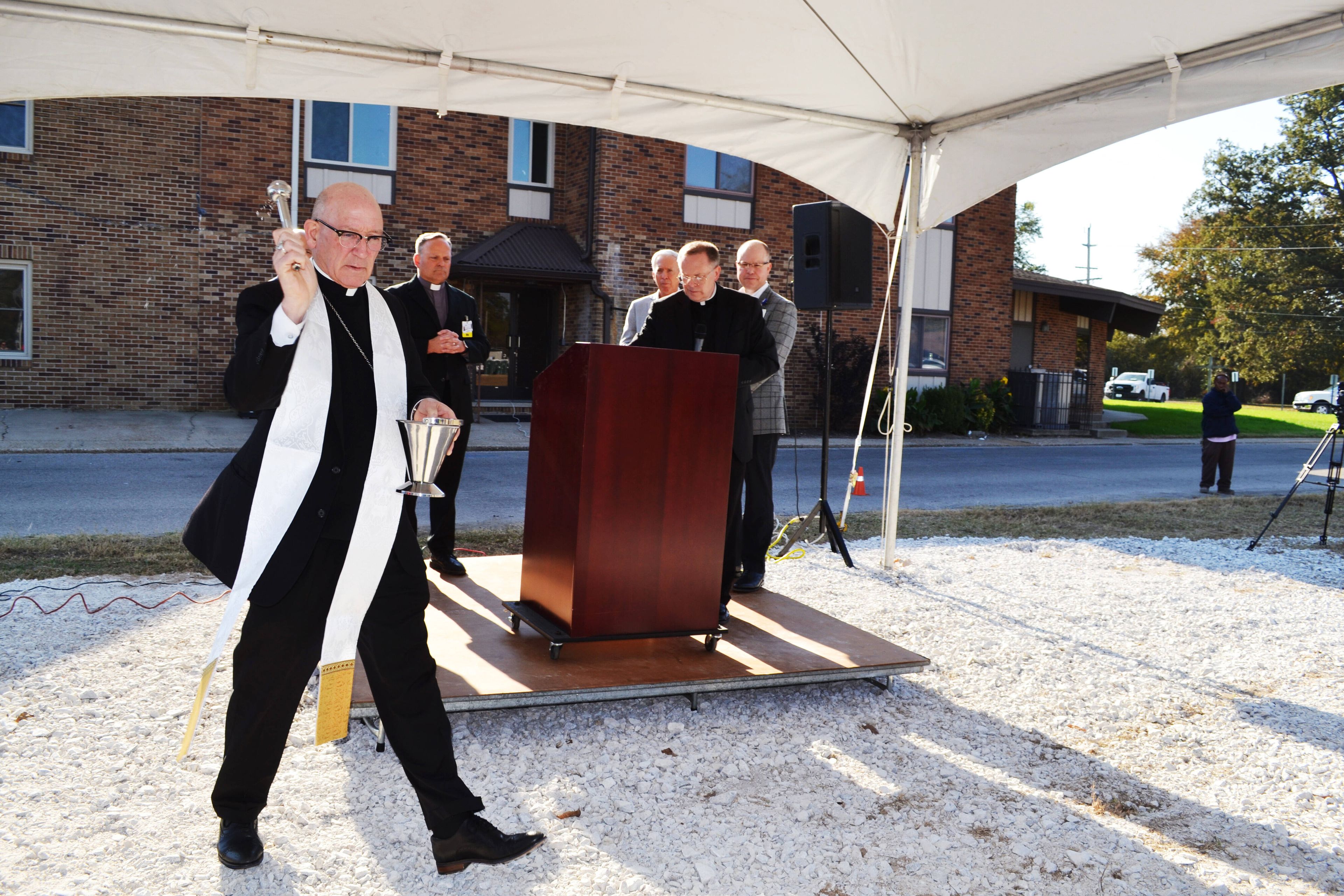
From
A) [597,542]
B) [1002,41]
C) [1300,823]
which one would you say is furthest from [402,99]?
[1300,823]

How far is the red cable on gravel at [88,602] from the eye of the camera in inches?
213

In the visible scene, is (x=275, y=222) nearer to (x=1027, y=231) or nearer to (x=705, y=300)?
(x=705, y=300)

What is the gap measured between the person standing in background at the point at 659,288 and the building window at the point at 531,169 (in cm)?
1282

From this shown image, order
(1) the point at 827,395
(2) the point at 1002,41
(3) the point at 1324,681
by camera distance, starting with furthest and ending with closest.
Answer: (1) the point at 827,395, (3) the point at 1324,681, (2) the point at 1002,41

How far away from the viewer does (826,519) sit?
749cm

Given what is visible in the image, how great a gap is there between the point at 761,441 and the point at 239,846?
12.8ft

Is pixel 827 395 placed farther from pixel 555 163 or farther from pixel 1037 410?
pixel 1037 410

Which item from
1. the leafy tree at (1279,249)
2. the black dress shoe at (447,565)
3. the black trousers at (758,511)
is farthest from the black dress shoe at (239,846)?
the leafy tree at (1279,249)

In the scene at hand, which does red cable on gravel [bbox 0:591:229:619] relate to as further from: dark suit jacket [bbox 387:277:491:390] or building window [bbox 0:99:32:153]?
building window [bbox 0:99:32:153]

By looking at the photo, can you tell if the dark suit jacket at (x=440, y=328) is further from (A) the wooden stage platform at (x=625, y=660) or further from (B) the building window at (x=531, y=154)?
(B) the building window at (x=531, y=154)

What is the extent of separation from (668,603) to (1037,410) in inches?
859

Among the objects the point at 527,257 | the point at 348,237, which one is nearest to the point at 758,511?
the point at 348,237

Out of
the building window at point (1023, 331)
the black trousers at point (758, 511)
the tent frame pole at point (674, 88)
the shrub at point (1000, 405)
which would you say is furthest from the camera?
the building window at point (1023, 331)

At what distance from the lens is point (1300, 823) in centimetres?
360
